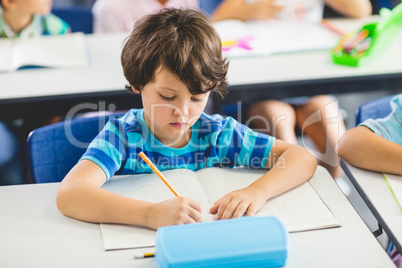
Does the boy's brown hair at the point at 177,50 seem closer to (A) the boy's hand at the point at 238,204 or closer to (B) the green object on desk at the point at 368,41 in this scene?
(A) the boy's hand at the point at 238,204

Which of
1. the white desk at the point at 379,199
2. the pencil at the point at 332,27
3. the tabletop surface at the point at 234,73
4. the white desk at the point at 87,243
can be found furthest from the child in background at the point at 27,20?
the white desk at the point at 379,199

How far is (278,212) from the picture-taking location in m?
1.08

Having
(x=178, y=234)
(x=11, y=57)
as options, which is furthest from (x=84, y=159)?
(x=11, y=57)

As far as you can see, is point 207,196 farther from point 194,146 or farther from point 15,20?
point 15,20

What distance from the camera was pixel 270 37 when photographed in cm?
214

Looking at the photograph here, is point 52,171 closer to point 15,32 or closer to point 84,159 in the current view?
point 84,159

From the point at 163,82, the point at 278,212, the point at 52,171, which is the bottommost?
the point at 52,171

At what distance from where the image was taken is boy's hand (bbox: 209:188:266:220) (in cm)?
105

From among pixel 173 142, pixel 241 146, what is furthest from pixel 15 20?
pixel 241 146

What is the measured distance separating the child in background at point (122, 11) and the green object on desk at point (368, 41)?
0.79m

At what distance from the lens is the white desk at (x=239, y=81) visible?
67.1 inches

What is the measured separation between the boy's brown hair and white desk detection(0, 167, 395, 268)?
14.2 inches

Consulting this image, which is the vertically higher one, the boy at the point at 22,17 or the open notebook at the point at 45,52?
the boy at the point at 22,17

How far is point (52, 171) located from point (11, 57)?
0.79 meters
